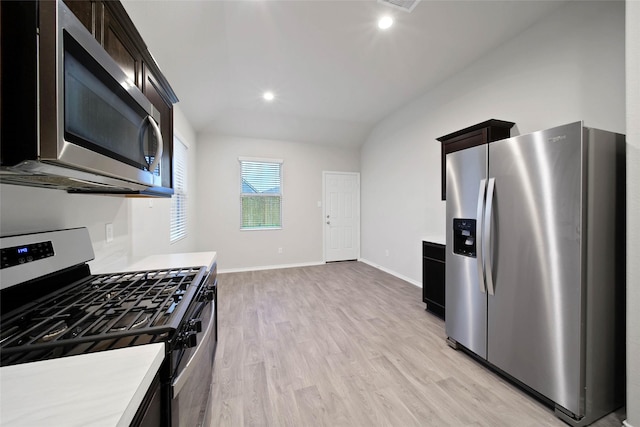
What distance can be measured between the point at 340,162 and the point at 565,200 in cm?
449

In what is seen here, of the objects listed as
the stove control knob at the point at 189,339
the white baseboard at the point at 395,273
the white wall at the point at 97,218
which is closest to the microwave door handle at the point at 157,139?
the white wall at the point at 97,218

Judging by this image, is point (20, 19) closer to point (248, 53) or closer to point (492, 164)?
point (492, 164)

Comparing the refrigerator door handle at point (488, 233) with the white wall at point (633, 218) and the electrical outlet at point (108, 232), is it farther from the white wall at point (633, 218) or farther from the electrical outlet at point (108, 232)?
the electrical outlet at point (108, 232)

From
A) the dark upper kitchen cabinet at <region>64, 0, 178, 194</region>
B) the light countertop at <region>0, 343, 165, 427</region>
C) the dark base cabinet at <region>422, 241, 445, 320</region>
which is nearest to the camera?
the light countertop at <region>0, 343, 165, 427</region>

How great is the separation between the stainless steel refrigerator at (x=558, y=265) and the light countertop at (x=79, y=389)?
211 centimetres

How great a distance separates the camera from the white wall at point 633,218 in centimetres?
135

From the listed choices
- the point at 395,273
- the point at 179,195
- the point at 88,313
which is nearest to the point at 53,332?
the point at 88,313

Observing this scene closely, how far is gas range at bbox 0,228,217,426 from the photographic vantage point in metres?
0.72

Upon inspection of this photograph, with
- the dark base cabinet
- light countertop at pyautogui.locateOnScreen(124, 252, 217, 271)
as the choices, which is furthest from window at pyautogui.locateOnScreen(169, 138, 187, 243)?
the dark base cabinet

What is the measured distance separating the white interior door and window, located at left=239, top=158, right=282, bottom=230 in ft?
3.57

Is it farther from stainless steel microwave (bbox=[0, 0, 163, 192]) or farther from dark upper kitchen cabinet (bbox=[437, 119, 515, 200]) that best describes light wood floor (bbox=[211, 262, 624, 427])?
dark upper kitchen cabinet (bbox=[437, 119, 515, 200])

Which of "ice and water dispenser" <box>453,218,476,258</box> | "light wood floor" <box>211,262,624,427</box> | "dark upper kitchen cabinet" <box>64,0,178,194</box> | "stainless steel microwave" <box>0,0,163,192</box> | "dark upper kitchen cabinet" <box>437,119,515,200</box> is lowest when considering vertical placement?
"light wood floor" <box>211,262,624,427</box>

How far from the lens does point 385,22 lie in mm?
2479

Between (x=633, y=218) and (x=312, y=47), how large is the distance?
9.97 ft
